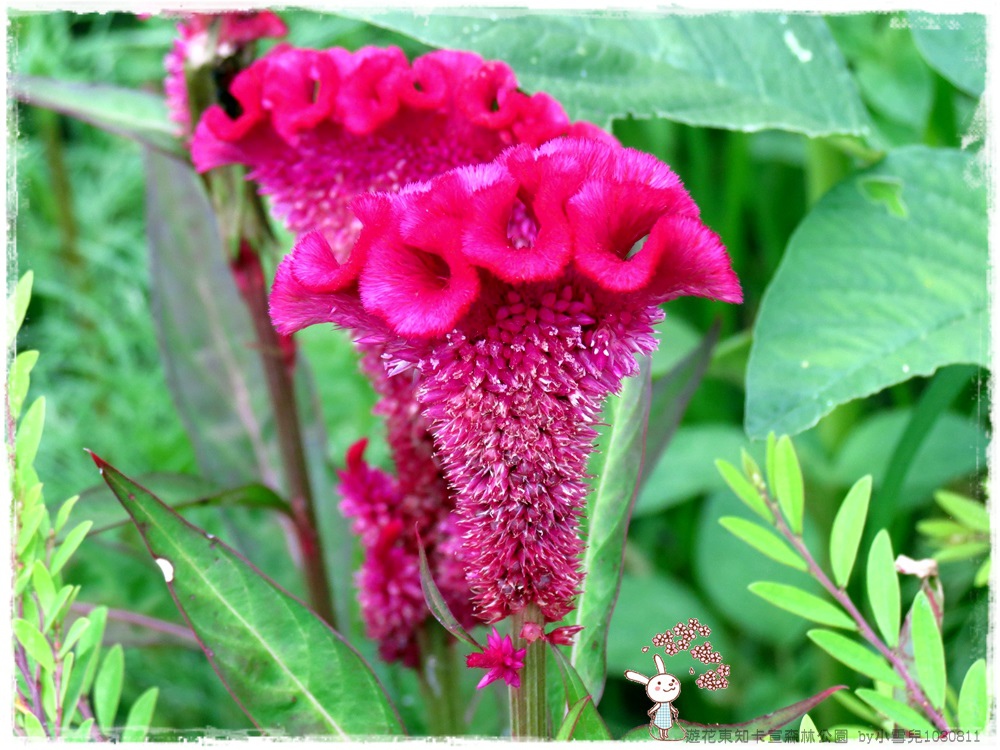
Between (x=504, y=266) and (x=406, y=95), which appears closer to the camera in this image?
(x=504, y=266)

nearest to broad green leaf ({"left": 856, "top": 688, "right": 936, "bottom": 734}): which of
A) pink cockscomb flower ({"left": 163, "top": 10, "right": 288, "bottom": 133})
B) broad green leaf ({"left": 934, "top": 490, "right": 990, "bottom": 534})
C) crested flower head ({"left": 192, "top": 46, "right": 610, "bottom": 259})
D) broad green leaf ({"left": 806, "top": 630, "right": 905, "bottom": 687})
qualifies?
broad green leaf ({"left": 806, "top": 630, "right": 905, "bottom": 687})

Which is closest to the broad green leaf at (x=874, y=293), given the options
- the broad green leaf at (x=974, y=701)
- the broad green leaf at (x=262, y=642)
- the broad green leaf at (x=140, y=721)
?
the broad green leaf at (x=974, y=701)

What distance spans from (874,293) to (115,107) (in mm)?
660

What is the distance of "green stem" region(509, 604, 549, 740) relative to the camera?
0.53 meters

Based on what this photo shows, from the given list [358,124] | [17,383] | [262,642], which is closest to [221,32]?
[358,124]

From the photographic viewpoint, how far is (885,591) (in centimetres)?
57

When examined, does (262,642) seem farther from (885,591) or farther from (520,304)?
(885,591)

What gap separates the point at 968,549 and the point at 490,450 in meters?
0.45

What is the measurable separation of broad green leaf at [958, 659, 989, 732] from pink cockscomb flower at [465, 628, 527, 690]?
26 centimetres

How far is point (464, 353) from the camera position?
0.48 m

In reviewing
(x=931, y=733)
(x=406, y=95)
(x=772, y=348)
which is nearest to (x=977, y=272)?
(x=772, y=348)

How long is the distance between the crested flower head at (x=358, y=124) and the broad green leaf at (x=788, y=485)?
0.24m

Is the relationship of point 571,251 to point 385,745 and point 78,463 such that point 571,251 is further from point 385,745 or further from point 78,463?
point 78,463

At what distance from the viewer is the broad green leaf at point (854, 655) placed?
553 mm
